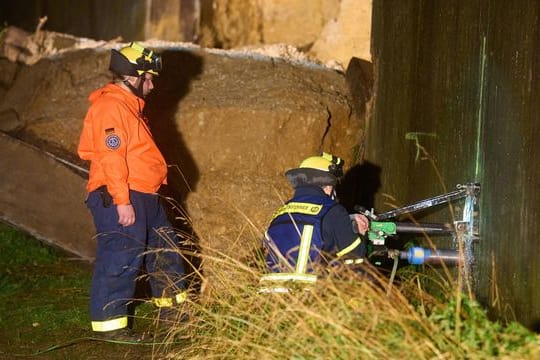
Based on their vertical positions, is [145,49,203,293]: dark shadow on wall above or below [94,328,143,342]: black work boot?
above

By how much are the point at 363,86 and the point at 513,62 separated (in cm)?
312

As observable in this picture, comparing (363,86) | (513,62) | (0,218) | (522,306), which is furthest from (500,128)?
(0,218)

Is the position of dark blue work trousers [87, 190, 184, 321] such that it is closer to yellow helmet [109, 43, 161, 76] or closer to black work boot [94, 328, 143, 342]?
black work boot [94, 328, 143, 342]

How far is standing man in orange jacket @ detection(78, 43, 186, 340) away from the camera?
6.15m

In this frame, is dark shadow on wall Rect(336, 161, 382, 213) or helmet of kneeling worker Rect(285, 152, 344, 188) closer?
helmet of kneeling worker Rect(285, 152, 344, 188)

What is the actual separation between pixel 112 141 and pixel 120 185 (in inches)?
11.5

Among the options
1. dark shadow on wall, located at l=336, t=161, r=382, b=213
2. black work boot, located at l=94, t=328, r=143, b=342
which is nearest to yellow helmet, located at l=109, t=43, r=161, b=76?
black work boot, located at l=94, t=328, r=143, b=342

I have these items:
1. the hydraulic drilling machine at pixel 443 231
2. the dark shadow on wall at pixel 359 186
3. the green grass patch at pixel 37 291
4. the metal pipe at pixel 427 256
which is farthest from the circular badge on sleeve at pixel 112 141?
the dark shadow on wall at pixel 359 186

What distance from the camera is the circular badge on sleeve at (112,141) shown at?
20.1 feet

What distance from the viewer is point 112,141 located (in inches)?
241

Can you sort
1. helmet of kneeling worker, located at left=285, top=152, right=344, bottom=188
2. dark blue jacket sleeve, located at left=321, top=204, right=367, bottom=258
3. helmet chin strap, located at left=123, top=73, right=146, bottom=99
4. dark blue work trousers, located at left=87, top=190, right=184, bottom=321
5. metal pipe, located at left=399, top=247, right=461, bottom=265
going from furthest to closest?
helmet chin strap, located at left=123, top=73, right=146, bottom=99 → dark blue work trousers, located at left=87, top=190, right=184, bottom=321 → metal pipe, located at left=399, top=247, right=461, bottom=265 → helmet of kneeling worker, located at left=285, top=152, right=344, bottom=188 → dark blue jacket sleeve, located at left=321, top=204, right=367, bottom=258

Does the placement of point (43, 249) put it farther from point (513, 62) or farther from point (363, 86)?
point (513, 62)

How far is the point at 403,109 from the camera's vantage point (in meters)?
7.41

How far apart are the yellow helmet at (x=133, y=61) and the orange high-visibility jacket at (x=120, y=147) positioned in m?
0.13
